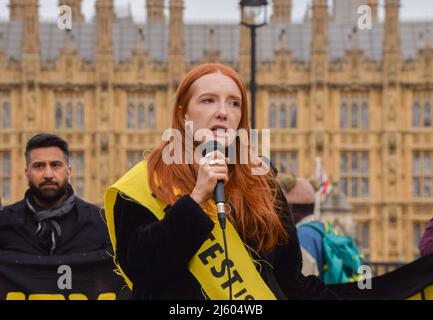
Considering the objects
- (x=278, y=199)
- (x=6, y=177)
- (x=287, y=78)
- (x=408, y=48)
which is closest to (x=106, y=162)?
(x=6, y=177)

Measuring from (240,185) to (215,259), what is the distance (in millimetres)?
241

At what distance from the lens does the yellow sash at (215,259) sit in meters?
2.87

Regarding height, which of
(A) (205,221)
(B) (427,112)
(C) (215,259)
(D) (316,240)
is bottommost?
(D) (316,240)

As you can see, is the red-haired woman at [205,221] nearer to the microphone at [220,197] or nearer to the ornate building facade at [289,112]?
the microphone at [220,197]

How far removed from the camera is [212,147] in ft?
9.02

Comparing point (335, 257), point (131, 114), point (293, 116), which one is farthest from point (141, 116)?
point (335, 257)

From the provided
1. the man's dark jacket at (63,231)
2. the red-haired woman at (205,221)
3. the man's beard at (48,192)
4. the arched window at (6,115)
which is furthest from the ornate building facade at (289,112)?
the red-haired woman at (205,221)

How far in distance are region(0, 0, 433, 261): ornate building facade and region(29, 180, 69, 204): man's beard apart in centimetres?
2717

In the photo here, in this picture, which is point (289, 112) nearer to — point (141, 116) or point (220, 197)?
point (141, 116)

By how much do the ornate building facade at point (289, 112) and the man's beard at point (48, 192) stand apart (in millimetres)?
27170

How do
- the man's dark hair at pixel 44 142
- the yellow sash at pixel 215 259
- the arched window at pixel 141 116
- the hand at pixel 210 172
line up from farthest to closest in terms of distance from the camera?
the arched window at pixel 141 116, the man's dark hair at pixel 44 142, the yellow sash at pixel 215 259, the hand at pixel 210 172

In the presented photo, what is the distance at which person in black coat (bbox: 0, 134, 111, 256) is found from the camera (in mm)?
4793

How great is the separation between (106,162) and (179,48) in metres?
4.27
